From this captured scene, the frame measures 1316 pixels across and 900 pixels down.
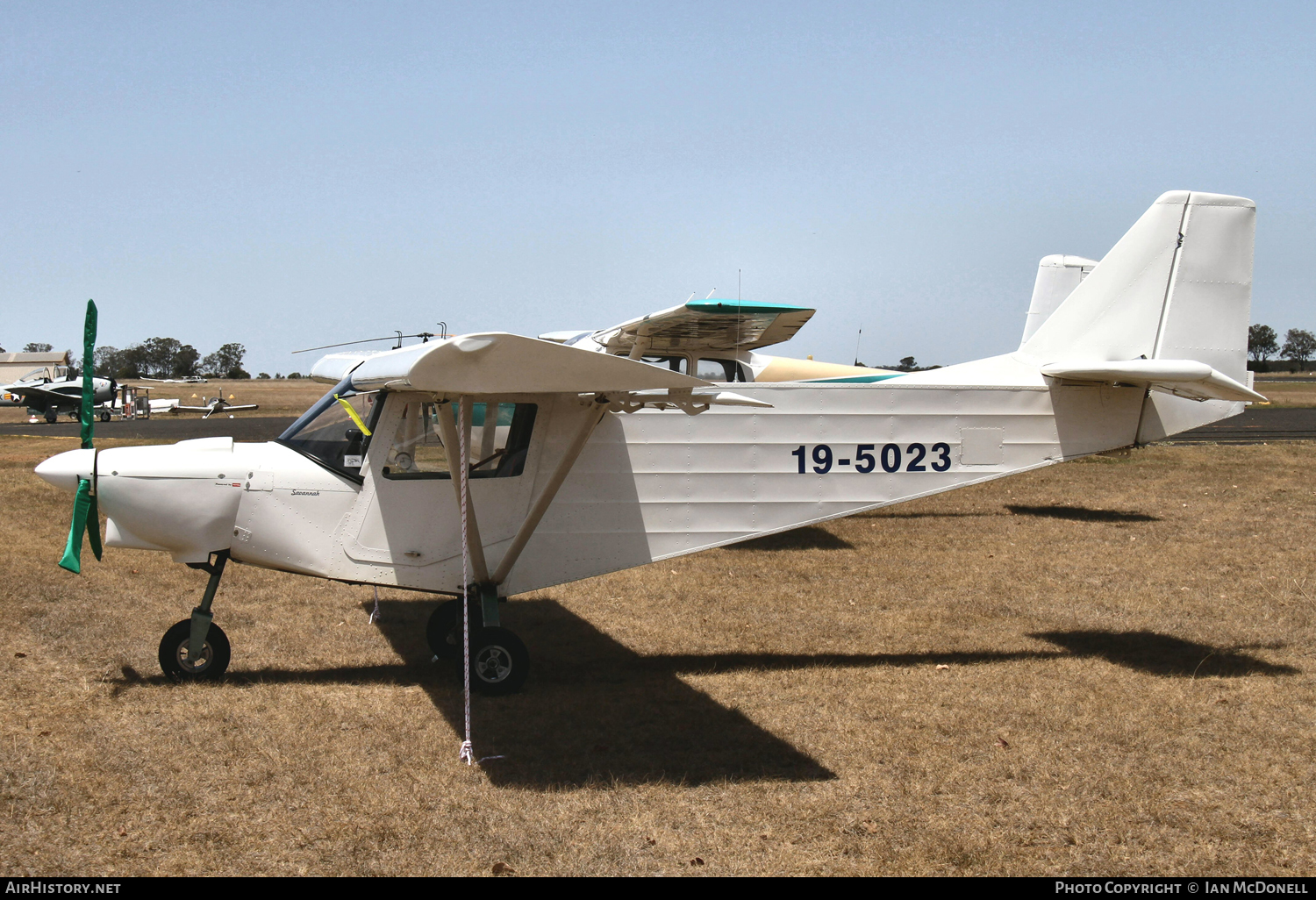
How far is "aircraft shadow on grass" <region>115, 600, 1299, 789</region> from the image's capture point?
16.8ft

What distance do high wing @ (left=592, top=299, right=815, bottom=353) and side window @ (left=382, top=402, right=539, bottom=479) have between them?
84.0 inches

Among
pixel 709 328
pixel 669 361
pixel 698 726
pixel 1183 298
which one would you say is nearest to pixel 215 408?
pixel 669 361

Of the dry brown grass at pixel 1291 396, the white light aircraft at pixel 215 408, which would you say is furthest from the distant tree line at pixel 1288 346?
the white light aircraft at pixel 215 408

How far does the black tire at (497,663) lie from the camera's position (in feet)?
20.3

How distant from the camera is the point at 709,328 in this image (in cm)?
952

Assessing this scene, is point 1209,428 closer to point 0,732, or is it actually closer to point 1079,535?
point 1079,535

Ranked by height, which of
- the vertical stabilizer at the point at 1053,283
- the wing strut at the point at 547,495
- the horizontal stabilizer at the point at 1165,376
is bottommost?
the wing strut at the point at 547,495

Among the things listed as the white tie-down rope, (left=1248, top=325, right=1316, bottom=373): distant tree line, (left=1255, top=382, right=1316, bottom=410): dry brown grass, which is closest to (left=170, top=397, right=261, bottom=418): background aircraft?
the white tie-down rope

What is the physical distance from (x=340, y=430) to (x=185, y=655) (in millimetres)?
1749

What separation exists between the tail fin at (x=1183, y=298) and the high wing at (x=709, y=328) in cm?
240

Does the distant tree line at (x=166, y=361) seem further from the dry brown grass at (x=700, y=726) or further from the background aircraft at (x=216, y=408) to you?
the dry brown grass at (x=700, y=726)

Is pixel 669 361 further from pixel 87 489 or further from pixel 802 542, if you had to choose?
pixel 87 489

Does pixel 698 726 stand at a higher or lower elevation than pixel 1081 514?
lower

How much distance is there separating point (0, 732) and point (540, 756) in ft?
9.47
